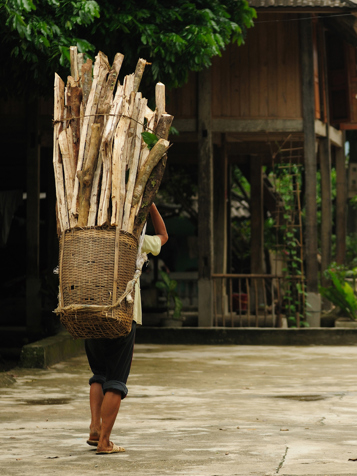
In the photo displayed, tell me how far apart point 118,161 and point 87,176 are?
8.0 inches

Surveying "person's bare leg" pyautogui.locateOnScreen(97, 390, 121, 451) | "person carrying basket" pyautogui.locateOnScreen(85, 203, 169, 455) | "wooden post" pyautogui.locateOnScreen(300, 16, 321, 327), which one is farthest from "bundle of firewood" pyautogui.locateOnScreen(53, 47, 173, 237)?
"wooden post" pyautogui.locateOnScreen(300, 16, 321, 327)

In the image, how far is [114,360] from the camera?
496 centimetres

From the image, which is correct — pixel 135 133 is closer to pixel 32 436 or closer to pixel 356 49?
pixel 32 436

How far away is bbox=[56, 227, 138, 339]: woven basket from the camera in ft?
15.0

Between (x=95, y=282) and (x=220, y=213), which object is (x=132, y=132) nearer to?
(x=95, y=282)

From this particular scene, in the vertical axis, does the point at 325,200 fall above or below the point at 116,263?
above

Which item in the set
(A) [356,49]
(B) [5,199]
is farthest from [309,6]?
(B) [5,199]

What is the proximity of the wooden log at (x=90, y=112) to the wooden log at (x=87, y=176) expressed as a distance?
0.05 meters

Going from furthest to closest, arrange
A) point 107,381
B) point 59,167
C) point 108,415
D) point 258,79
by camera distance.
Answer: point 258,79
point 59,167
point 107,381
point 108,415

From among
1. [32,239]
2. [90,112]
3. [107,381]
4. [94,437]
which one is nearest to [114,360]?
[107,381]

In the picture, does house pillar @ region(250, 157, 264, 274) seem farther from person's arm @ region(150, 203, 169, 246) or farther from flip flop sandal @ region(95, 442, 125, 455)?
flip flop sandal @ region(95, 442, 125, 455)

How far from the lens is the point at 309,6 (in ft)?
41.3

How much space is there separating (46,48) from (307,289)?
20.2 ft

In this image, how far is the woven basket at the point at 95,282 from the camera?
4.58m
